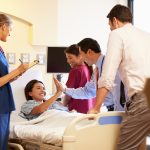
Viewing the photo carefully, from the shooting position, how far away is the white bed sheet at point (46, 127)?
291cm

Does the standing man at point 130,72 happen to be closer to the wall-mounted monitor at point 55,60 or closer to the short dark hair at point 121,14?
the short dark hair at point 121,14

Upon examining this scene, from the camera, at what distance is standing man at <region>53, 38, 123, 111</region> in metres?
3.25

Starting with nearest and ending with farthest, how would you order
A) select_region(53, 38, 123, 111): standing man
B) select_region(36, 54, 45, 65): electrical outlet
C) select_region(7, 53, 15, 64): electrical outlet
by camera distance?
1. select_region(53, 38, 123, 111): standing man
2. select_region(7, 53, 15, 64): electrical outlet
3. select_region(36, 54, 45, 65): electrical outlet

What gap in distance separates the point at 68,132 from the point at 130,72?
614 millimetres

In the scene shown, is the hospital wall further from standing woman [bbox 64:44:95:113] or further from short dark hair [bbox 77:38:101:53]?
short dark hair [bbox 77:38:101:53]

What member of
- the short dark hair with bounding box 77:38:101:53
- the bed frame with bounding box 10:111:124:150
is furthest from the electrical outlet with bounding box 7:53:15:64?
the bed frame with bounding box 10:111:124:150

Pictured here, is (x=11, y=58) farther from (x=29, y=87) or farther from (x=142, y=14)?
(x=142, y=14)

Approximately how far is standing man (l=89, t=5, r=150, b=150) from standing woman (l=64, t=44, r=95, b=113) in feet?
4.04

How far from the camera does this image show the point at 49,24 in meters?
5.62

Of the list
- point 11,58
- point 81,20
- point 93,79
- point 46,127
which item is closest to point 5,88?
point 46,127

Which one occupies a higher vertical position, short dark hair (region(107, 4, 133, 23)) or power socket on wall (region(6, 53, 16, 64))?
short dark hair (region(107, 4, 133, 23))

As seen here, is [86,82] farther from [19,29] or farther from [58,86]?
[19,29]

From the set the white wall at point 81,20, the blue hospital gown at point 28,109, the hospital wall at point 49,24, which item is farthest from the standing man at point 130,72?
the white wall at point 81,20

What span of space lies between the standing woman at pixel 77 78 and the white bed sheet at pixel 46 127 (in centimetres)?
33
